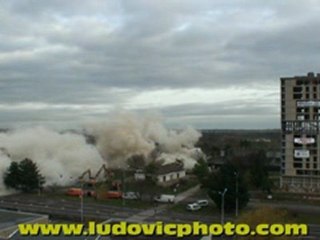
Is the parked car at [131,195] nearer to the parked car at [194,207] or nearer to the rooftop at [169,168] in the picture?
the parked car at [194,207]

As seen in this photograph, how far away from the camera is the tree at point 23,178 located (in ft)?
219

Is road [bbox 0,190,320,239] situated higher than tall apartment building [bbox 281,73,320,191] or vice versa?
tall apartment building [bbox 281,73,320,191]

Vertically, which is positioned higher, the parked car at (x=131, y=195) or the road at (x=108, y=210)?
the parked car at (x=131, y=195)

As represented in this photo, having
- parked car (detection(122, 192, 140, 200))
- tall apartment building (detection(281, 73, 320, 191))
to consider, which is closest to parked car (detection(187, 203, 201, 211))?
parked car (detection(122, 192, 140, 200))

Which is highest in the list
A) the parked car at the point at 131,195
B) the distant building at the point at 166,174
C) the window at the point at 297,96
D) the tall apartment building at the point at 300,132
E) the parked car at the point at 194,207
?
the window at the point at 297,96

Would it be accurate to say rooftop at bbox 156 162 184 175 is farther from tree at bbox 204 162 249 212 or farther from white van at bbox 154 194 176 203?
tree at bbox 204 162 249 212

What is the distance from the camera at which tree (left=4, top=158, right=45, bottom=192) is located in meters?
66.6

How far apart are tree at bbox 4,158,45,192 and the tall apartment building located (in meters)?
36.6

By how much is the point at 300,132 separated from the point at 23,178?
133 feet

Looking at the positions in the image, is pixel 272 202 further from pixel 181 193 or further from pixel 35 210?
pixel 35 210

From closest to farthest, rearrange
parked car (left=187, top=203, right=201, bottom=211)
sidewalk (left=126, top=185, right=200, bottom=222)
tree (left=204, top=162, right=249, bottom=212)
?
1. sidewalk (left=126, top=185, right=200, bottom=222)
2. tree (left=204, top=162, right=249, bottom=212)
3. parked car (left=187, top=203, right=201, bottom=211)

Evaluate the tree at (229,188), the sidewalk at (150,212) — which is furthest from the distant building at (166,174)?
the tree at (229,188)

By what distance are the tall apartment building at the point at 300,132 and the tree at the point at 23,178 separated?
120 feet

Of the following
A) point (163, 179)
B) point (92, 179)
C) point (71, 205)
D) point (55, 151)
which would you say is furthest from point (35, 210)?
point (55, 151)
